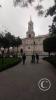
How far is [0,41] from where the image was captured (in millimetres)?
73688

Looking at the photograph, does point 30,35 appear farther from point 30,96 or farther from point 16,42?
point 30,96

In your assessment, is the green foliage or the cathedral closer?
the green foliage

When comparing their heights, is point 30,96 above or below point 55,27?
below

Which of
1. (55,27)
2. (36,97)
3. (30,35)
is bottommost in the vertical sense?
(36,97)

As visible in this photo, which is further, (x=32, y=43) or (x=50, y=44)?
(x=32, y=43)

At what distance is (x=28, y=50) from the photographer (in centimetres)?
13100

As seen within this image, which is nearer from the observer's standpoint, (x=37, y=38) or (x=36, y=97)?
(x=36, y=97)

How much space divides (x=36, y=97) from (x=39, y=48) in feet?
401

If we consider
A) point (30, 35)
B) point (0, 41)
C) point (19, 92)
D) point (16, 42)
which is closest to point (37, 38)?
point (30, 35)

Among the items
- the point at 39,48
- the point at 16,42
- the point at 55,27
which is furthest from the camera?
the point at 39,48

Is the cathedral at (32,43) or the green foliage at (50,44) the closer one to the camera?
the green foliage at (50,44)

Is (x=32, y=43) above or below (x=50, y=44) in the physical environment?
above

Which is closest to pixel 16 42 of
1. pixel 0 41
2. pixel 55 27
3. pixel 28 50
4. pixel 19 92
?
pixel 0 41

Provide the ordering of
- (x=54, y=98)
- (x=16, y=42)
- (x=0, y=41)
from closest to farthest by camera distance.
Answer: (x=54, y=98) < (x=0, y=41) < (x=16, y=42)
